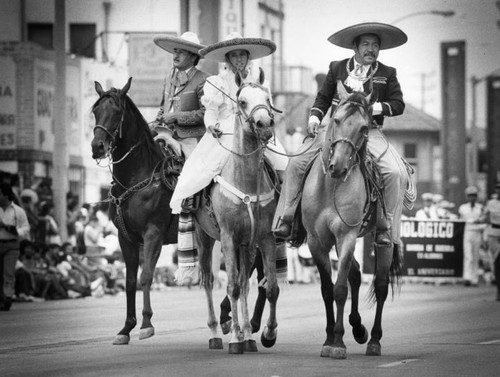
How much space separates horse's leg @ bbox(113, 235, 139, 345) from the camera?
16031 mm

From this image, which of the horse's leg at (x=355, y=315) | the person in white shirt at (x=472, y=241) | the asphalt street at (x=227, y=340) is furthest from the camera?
the person in white shirt at (x=472, y=241)

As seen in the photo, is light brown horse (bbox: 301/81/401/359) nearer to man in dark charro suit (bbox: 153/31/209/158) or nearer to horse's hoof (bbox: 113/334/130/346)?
horse's hoof (bbox: 113/334/130/346)

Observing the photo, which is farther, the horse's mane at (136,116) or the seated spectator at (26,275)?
the seated spectator at (26,275)

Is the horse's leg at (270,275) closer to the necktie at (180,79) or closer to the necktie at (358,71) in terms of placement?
the necktie at (358,71)

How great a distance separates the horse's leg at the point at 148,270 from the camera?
16.2 m

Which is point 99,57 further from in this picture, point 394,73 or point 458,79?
point 394,73

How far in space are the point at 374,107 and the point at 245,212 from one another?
176cm

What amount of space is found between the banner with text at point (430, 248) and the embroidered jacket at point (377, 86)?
18.2 metres

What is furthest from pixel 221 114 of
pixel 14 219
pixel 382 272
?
pixel 14 219

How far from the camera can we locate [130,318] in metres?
16.2

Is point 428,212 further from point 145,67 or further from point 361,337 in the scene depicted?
point 361,337

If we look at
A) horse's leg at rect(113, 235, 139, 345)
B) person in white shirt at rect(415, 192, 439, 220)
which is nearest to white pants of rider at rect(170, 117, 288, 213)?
horse's leg at rect(113, 235, 139, 345)

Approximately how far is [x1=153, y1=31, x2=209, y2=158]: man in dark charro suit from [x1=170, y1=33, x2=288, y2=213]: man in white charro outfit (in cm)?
150

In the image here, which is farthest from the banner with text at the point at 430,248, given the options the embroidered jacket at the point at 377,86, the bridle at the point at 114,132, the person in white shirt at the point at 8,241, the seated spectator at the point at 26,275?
the embroidered jacket at the point at 377,86
